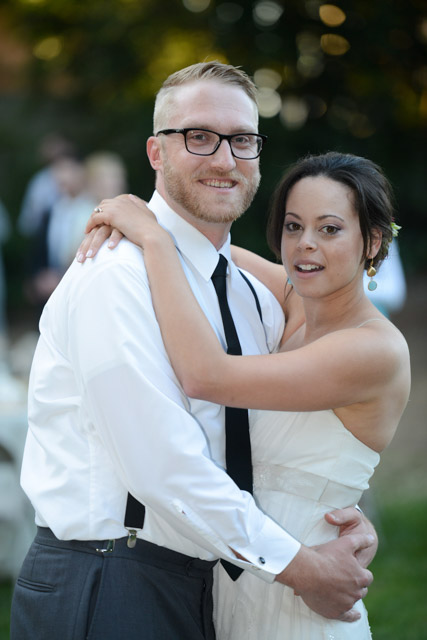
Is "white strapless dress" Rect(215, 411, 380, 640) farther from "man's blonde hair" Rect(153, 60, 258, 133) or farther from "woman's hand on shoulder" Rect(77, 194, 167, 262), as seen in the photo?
"man's blonde hair" Rect(153, 60, 258, 133)

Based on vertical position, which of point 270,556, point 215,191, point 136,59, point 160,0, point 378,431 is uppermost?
point 160,0

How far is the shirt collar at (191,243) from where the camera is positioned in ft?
7.84

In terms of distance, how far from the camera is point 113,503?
2.11 metres

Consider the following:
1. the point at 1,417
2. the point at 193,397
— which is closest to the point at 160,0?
the point at 1,417

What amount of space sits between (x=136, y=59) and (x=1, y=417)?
7771mm

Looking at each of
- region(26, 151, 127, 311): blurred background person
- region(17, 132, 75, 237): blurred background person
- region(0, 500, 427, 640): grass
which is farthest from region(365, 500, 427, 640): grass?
region(17, 132, 75, 237): blurred background person

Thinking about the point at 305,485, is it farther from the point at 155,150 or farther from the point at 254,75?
the point at 254,75

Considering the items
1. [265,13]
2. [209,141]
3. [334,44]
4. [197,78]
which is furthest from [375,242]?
[265,13]

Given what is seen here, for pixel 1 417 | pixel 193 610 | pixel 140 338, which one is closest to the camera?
pixel 140 338

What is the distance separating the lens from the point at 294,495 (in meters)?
2.38

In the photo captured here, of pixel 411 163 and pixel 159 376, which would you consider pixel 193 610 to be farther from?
pixel 411 163

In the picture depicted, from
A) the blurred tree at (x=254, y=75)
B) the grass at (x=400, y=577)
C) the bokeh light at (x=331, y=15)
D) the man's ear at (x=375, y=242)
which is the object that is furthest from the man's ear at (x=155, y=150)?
the bokeh light at (x=331, y=15)

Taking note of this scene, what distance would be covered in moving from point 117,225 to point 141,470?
27.9 inches

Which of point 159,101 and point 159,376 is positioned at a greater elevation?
point 159,101
